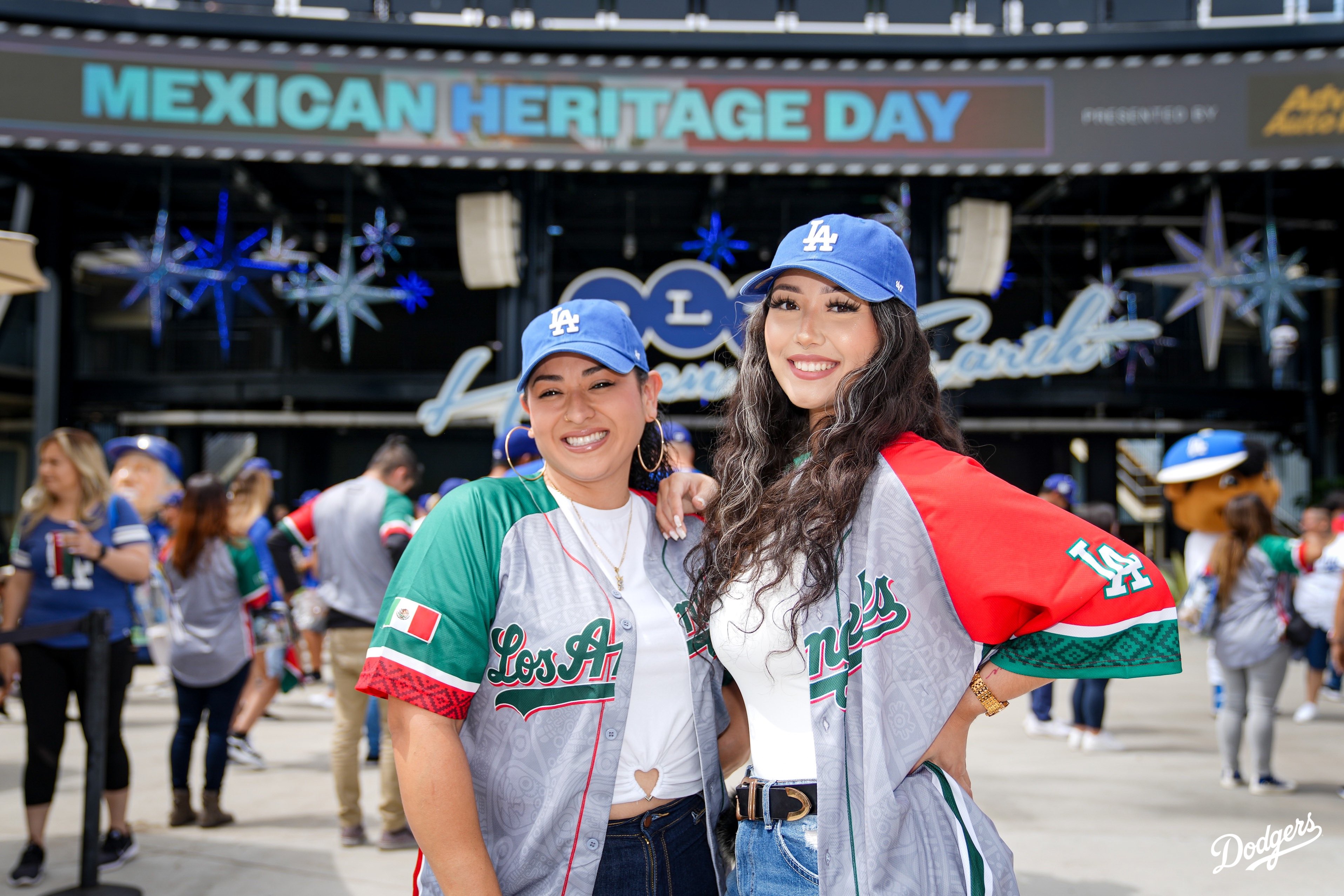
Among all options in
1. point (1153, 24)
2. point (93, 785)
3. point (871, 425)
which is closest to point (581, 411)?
point (871, 425)

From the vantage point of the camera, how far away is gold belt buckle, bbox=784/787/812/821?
1.74 m

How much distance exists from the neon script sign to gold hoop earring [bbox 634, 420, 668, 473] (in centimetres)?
1044

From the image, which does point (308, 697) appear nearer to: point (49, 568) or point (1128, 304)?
point (49, 568)

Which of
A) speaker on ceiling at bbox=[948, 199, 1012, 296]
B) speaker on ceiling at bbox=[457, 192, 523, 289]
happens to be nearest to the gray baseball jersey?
speaker on ceiling at bbox=[457, 192, 523, 289]

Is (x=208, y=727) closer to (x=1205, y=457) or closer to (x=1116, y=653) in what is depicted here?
(x=1116, y=653)

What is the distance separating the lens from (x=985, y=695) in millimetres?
1701

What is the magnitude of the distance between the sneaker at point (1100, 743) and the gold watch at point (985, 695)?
6430mm

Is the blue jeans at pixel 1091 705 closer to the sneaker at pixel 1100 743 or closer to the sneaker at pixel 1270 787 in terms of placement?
the sneaker at pixel 1100 743

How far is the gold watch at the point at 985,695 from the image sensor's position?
5.55ft

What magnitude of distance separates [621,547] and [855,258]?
→ 31.1 inches

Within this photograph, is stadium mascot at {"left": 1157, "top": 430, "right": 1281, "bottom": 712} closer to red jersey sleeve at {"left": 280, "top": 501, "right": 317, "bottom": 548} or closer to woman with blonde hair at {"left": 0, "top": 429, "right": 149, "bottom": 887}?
red jersey sleeve at {"left": 280, "top": 501, "right": 317, "bottom": 548}

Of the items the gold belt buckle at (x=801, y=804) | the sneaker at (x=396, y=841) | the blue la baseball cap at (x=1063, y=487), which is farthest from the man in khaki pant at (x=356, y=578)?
the blue la baseball cap at (x=1063, y=487)

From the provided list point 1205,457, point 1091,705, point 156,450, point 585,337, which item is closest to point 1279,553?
point 1205,457

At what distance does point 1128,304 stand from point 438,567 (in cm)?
1869
